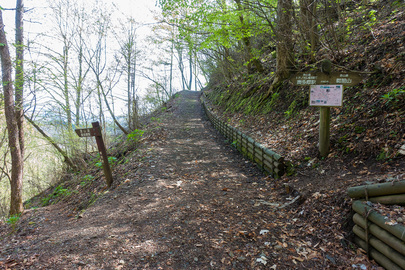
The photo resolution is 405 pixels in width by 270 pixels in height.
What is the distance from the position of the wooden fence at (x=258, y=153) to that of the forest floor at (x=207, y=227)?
29cm

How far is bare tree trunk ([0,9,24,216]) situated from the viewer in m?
6.14

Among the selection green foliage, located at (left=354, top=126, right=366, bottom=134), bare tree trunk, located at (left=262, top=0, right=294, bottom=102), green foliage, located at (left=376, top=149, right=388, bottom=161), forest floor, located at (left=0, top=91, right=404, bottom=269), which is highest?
bare tree trunk, located at (left=262, top=0, right=294, bottom=102)

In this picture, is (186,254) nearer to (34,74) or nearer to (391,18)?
(34,74)

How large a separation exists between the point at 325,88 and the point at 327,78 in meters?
0.19

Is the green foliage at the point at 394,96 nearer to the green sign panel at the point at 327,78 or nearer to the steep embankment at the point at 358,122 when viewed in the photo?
the steep embankment at the point at 358,122

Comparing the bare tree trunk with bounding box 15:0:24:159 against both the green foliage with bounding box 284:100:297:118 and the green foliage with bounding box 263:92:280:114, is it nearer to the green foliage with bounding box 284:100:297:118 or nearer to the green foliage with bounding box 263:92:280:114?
the green foliage with bounding box 263:92:280:114

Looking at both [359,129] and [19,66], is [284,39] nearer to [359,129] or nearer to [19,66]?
[359,129]

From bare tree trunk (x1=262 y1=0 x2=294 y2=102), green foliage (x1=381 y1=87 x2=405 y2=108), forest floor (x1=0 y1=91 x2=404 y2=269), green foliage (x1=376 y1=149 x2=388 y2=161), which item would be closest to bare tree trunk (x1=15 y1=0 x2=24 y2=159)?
forest floor (x1=0 y1=91 x2=404 y2=269)

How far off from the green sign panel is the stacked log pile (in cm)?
220

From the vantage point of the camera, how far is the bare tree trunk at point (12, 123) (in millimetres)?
6142

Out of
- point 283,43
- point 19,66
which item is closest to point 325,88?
point 283,43

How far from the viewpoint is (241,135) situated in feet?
23.6

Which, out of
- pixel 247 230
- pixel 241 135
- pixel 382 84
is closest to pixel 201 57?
pixel 241 135

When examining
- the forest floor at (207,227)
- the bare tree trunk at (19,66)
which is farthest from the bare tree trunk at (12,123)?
the forest floor at (207,227)
